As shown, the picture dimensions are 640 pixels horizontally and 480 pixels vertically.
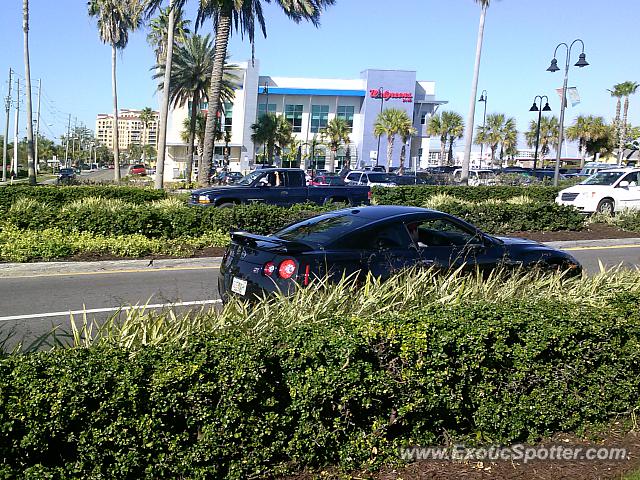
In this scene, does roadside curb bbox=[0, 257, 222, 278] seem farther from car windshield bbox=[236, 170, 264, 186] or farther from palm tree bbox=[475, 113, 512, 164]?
palm tree bbox=[475, 113, 512, 164]

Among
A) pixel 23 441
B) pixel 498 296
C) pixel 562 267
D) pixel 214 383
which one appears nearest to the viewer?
pixel 23 441

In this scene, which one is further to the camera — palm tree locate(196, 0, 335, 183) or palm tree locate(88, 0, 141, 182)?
palm tree locate(88, 0, 141, 182)

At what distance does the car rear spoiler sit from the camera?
6.65 metres

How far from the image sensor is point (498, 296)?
17.7 ft

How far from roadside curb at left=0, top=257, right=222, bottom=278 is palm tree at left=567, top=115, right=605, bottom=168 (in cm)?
7309

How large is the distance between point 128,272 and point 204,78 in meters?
42.2

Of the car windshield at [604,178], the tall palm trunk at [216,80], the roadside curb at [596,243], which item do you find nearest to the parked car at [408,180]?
the tall palm trunk at [216,80]

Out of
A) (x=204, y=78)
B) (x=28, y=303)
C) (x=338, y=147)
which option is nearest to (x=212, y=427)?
(x=28, y=303)

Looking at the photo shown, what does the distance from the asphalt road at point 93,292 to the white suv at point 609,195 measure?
9.64m

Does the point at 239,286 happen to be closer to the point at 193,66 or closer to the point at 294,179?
the point at 294,179

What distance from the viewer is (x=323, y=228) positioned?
7418 millimetres

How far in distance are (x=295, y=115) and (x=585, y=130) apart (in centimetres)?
3726

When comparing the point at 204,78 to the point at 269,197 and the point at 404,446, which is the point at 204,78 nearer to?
the point at 269,197

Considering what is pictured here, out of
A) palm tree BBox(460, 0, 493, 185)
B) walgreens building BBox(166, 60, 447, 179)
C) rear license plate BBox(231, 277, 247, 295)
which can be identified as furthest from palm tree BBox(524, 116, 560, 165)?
rear license plate BBox(231, 277, 247, 295)
